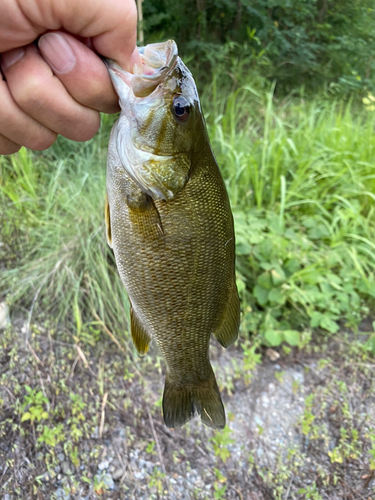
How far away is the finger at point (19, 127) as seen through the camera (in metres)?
0.96

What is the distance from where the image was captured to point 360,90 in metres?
5.27

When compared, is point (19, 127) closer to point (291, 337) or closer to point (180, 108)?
point (180, 108)

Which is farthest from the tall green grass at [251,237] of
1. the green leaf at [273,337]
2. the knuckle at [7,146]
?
the knuckle at [7,146]

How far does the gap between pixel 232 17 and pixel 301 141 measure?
8.33 feet

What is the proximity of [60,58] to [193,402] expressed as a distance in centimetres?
125

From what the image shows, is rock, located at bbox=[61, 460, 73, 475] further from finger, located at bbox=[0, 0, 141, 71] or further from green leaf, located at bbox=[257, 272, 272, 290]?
finger, located at bbox=[0, 0, 141, 71]

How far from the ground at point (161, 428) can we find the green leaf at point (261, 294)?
303mm

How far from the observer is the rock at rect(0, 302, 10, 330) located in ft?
7.09

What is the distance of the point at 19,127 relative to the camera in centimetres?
104

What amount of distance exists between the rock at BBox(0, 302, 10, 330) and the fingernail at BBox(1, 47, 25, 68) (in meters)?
1.71

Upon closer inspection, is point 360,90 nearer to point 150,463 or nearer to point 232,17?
point 232,17

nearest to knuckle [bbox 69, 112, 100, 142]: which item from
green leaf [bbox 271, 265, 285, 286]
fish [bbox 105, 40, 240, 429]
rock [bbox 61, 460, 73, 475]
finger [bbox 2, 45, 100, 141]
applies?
finger [bbox 2, 45, 100, 141]

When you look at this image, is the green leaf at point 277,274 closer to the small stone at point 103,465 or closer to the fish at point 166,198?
the fish at point 166,198

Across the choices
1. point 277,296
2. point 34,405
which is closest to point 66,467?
point 34,405
